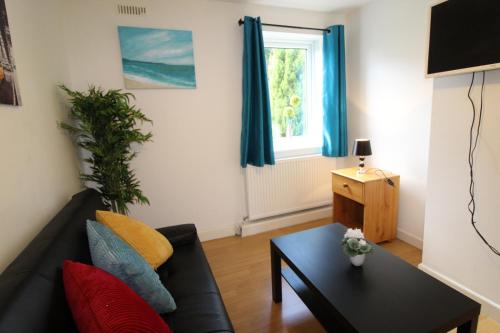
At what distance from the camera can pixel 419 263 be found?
226 cm

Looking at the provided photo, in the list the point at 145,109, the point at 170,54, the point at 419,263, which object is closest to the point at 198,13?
the point at 170,54

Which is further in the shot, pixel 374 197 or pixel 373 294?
pixel 374 197

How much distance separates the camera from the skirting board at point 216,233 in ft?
9.42

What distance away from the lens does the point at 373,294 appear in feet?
4.05

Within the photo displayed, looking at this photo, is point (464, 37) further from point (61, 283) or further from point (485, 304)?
point (61, 283)

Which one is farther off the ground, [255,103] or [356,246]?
[255,103]

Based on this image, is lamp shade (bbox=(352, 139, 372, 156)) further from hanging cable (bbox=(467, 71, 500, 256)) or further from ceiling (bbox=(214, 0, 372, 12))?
ceiling (bbox=(214, 0, 372, 12))

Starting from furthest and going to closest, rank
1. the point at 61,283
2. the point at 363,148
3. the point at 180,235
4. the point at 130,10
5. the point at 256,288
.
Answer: the point at 363,148 < the point at 130,10 < the point at 256,288 < the point at 180,235 < the point at 61,283

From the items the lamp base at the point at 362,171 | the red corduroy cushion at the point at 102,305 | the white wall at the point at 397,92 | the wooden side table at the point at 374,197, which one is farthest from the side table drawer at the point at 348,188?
the red corduroy cushion at the point at 102,305

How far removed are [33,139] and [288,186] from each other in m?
2.32

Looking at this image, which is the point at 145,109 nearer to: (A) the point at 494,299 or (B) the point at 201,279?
(B) the point at 201,279

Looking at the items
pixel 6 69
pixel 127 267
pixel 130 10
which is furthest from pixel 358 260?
pixel 130 10

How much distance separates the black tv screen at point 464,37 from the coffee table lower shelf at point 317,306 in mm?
1552

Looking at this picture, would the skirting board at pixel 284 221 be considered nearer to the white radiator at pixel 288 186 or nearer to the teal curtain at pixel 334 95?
the white radiator at pixel 288 186
